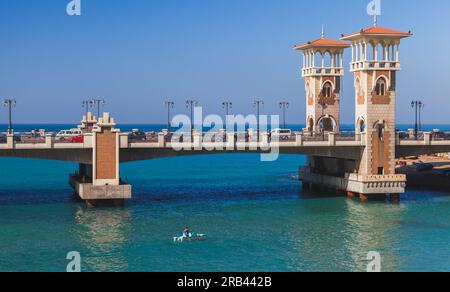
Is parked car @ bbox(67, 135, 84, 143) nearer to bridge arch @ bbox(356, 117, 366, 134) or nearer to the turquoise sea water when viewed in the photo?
the turquoise sea water

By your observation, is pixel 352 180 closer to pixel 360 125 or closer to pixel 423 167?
pixel 360 125

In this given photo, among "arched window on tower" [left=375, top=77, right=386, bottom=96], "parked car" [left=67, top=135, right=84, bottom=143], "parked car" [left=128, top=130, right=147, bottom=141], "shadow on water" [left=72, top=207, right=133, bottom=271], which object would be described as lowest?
"shadow on water" [left=72, top=207, right=133, bottom=271]

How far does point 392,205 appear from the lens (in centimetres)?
7231

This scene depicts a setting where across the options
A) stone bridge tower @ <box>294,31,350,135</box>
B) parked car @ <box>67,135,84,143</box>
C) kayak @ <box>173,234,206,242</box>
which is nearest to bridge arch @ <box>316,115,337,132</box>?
stone bridge tower @ <box>294,31,350,135</box>

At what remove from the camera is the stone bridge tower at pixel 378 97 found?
2972 inches

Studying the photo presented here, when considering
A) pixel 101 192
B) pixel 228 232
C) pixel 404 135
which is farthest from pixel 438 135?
pixel 101 192

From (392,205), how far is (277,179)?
36.4 metres

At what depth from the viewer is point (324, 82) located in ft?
281

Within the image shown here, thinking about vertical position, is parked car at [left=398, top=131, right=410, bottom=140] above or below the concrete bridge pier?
above

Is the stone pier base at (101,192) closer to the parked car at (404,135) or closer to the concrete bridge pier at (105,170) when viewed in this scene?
the concrete bridge pier at (105,170)

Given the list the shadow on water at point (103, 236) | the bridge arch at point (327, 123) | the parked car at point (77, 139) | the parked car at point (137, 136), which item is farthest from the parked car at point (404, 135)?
the parked car at point (77, 139)

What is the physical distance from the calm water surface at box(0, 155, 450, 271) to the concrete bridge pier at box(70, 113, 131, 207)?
1556mm

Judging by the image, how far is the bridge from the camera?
6788cm
